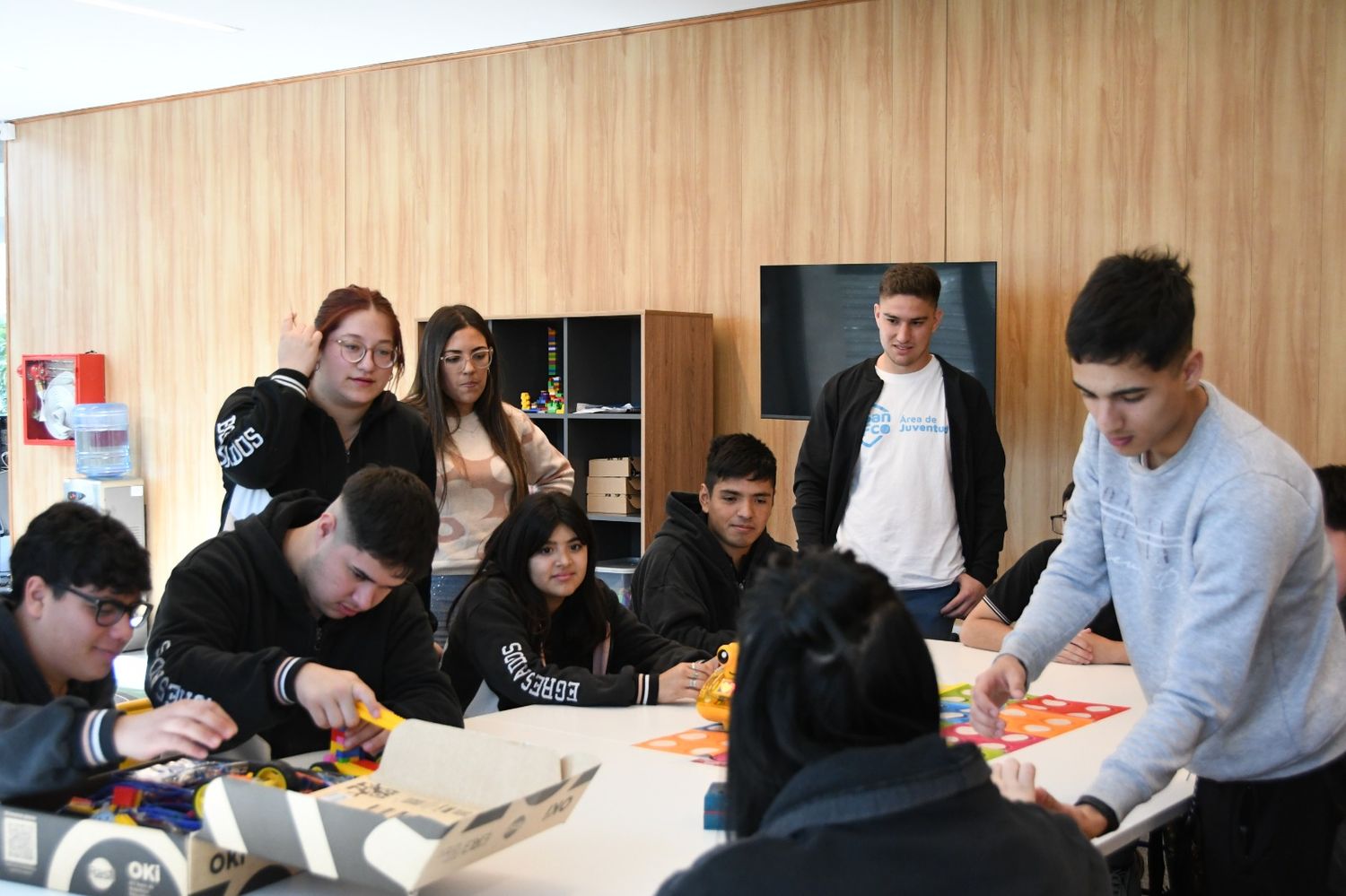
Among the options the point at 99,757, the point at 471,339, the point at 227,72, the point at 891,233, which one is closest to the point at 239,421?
the point at 471,339

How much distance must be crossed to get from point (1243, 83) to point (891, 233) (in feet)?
4.41

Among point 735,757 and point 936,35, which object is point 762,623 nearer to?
point 735,757

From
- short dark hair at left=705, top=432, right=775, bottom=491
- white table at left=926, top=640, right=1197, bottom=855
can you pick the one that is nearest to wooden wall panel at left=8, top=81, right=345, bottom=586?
short dark hair at left=705, top=432, right=775, bottom=491

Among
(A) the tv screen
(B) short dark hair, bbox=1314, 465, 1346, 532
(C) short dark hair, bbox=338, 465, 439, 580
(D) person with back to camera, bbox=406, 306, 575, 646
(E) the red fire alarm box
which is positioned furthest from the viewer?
(E) the red fire alarm box

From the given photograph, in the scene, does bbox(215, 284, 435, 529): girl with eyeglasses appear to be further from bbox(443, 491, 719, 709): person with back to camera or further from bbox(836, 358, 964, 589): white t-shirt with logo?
bbox(836, 358, 964, 589): white t-shirt with logo

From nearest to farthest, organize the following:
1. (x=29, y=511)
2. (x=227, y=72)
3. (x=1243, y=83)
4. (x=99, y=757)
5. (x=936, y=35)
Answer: (x=99, y=757) < (x=1243, y=83) < (x=936, y=35) < (x=227, y=72) < (x=29, y=511)

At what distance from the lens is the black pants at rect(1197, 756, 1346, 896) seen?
5.90 ft

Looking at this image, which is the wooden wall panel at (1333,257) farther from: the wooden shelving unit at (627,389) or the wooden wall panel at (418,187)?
the wooden wall panel at (418,187)

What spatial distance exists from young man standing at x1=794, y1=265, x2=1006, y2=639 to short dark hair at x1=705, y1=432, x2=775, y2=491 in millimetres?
619

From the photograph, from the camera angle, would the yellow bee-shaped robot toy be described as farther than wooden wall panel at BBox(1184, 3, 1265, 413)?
No

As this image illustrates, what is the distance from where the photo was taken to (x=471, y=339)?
3457mm

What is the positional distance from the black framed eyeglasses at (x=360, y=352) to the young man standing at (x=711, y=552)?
0.84 metres

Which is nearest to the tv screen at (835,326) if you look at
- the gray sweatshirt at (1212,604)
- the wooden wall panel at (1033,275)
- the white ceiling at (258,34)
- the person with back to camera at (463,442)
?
the wooden wall panel at (1033,275)

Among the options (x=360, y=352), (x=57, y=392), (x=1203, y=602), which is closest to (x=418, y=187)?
(x=57, y=392)
